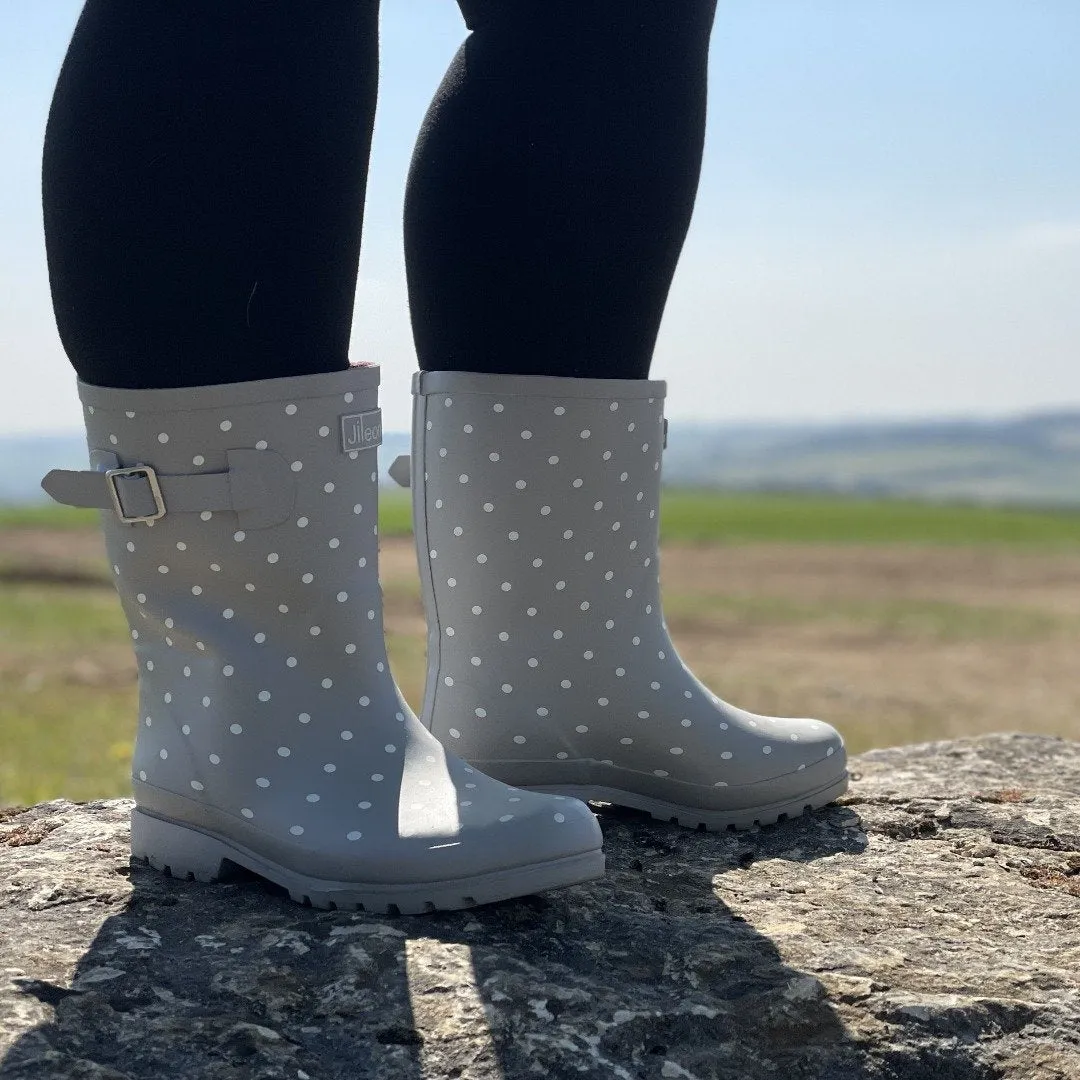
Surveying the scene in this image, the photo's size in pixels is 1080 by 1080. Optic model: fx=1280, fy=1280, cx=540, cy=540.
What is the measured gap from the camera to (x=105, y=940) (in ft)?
3.31

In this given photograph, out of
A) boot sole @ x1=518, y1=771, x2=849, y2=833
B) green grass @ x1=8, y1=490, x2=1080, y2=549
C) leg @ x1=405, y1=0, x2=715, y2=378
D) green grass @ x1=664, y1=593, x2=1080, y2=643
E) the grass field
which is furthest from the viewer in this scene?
green grass @ x1=8, y1=490, x2=1080, y2=549

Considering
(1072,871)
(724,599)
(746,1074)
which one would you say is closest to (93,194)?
(746,1074)

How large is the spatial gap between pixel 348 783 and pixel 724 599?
7415 millimetres

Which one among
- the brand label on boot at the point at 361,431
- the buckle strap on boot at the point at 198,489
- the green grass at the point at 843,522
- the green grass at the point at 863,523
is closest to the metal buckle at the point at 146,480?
the buckle strap on boot at the point at 198,489

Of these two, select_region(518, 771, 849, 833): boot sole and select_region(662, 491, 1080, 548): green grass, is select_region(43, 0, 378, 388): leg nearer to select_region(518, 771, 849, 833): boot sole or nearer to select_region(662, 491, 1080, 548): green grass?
select_region(518, 771, 849, 833): boot sole

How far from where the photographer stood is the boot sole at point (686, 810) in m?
1.40

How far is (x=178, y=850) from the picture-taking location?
3.76 feet

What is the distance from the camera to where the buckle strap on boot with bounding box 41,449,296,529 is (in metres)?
1.04

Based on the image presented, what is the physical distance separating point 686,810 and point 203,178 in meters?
0.83

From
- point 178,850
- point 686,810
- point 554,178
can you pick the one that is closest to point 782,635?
point 686,810

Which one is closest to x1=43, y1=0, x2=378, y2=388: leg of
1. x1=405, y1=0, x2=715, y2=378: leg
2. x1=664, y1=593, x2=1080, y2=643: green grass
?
x1=405, y1=0, x2=715, y2=378: leg

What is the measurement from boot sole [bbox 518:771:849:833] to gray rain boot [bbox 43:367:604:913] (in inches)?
11.3

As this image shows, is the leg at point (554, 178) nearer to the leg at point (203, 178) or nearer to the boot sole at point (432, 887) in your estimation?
the leg at point (203, 178)

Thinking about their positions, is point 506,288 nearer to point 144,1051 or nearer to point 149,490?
point 149,490
